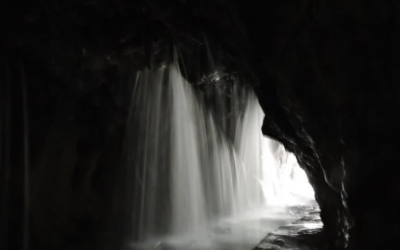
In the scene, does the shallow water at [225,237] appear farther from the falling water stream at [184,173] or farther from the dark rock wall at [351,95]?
the dark rock wall at [351,95]

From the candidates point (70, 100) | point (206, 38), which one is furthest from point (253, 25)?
→ point (70, 100)

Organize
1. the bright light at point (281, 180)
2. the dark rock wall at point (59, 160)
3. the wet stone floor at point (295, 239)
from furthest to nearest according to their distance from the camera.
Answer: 1. the bright light at point (281, 180)
2. the dark rock wall at point (59, 160)
3. the wet stone floor at point (295, 239)

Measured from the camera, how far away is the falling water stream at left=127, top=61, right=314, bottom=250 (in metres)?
8.97

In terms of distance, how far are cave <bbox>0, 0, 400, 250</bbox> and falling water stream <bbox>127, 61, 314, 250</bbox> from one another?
0.24ft

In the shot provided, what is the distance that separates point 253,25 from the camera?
499 cm

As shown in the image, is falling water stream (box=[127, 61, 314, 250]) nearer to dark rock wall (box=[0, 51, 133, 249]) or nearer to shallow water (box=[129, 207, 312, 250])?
shallow water (box=[129, 207, 312, 250])

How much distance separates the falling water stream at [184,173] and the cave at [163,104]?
74 mm

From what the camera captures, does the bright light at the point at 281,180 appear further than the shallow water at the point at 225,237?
Yes

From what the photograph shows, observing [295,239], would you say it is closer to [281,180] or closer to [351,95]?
[351,95]

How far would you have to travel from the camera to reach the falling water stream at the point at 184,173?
8973 millimetres

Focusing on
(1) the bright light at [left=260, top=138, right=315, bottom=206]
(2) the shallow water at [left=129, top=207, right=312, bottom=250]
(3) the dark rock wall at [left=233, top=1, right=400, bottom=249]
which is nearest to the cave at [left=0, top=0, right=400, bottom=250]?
(3) the dark rock wall at [left=233, top=1, right=400, bottom=249]

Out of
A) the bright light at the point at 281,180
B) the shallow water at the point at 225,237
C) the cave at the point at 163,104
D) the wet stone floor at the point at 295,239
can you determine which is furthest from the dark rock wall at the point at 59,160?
the bright light at the point at 281,180

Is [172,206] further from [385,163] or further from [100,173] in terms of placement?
[385,163]

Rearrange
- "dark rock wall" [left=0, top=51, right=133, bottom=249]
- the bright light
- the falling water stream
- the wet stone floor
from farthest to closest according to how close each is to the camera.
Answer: the bright light → the falling water stream → "dark rock wall" [left=0, top=51, right=133, bottom=249] → the wet stone floor
